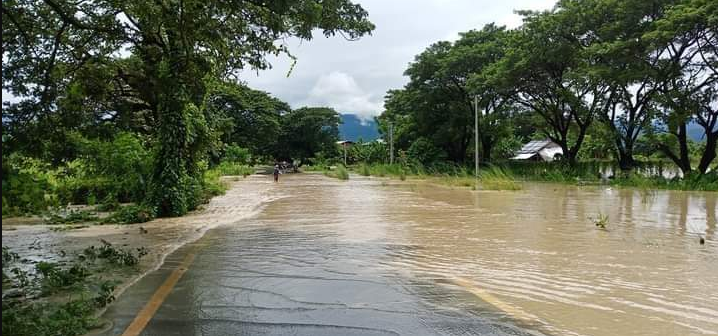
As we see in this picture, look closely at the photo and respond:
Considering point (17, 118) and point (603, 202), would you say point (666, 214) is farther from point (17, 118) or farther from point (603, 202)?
point (17, 118)

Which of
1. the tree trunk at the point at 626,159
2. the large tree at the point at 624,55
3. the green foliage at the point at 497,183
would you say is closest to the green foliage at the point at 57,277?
the green foliage at the point at 497,183

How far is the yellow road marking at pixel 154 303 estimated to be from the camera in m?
5.29

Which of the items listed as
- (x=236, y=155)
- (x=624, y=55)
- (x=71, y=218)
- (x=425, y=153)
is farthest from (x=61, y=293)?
(x=236, y=155)

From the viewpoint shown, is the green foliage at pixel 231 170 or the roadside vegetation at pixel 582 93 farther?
the green foliage at pixel 231 170

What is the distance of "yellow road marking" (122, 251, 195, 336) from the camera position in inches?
208

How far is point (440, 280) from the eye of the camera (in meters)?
7.57

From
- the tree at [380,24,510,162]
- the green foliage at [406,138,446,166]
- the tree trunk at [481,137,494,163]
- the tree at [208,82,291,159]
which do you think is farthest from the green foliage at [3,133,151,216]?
the tree at [208,82,291,159]

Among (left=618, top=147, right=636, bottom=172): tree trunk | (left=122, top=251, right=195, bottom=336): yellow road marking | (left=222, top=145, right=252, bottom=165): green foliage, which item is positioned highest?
(left=222, top=145, right=252, bottom=165): green foliage

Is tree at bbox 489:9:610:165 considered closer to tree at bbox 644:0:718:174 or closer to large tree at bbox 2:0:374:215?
tree at bbox 644:0:718:174

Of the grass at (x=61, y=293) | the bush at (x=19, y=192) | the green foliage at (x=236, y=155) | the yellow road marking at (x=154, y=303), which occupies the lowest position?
the yellow road marking at (x=154, y=303)

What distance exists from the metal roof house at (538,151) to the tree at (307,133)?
87.2ft

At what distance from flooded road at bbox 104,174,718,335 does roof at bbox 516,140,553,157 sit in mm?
57857

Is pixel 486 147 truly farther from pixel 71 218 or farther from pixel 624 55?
pixel 71 218

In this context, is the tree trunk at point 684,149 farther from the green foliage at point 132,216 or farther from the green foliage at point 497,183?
the green foliage at point 132,216
